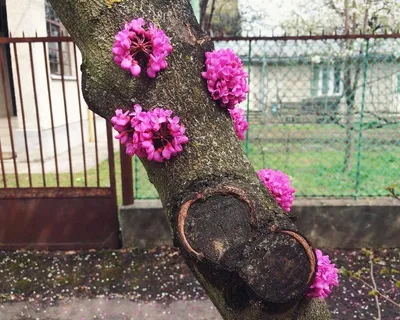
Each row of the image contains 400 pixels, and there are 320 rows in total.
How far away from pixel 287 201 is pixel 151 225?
105 inches

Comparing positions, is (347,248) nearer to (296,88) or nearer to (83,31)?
(296,88)

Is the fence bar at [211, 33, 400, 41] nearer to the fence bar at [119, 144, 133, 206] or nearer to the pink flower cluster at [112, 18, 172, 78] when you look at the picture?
the fence bar at [119, 144, 133, 206]

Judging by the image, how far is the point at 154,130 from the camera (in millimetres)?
1106

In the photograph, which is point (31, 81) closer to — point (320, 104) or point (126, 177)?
point (126, 177)

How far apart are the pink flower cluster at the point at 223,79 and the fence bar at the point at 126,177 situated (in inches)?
105

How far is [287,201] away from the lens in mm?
1492

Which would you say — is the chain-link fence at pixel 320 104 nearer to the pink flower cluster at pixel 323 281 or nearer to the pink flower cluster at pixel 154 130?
the pink flower cluster at pixel 323 281

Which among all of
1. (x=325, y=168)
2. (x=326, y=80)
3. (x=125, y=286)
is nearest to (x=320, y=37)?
(x=326, y=80)

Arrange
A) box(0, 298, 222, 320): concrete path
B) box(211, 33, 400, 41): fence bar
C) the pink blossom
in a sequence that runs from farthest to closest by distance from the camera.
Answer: box(211, 33, 400, 41): fence bar → box(0, 298, 222, 320): concrete path → the pink blossom

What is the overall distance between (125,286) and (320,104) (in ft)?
8.96

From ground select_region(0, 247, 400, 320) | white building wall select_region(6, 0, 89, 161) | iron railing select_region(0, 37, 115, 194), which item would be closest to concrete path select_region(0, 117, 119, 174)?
iron railing select_region(0, 37, 115, 194)

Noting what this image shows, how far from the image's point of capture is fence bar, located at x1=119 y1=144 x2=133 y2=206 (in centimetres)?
383

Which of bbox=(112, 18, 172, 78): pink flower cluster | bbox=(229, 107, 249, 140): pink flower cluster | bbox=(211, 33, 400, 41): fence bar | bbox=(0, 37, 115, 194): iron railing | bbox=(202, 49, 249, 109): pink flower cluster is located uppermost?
bbox=(211, 33, 400, 41): fence bar

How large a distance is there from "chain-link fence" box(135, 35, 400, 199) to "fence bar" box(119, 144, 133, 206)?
143mm
